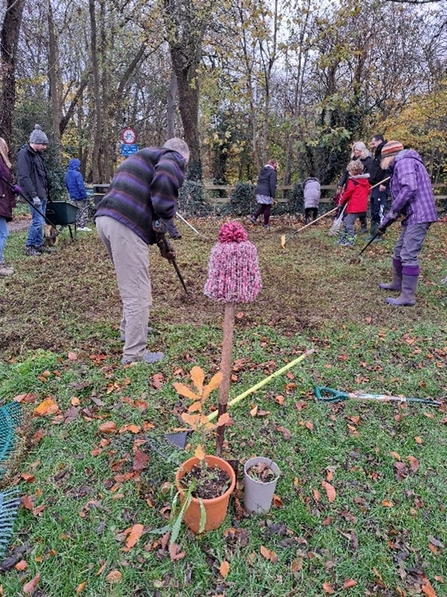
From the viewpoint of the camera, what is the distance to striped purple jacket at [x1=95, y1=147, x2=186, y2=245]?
2.98 metres

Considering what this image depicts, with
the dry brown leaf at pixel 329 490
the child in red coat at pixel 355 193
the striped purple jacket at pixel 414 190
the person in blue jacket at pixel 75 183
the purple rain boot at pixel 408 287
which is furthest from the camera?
the person in blue jacket at pixel 75 183

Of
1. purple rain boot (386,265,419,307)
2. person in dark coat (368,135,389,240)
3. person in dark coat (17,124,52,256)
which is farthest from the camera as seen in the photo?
person in dark coat (368,135,389,240)

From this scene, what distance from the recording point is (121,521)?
2.04 metres

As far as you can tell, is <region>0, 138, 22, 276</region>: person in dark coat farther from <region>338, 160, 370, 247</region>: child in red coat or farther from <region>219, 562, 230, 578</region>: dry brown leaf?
<region>338, 160, 370, 247</region>: child in red coat

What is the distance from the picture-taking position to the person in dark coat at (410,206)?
4680 mm

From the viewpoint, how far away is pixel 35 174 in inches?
253

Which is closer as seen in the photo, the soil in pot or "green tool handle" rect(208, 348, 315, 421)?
the soil in pot

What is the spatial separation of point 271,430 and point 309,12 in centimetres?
1205

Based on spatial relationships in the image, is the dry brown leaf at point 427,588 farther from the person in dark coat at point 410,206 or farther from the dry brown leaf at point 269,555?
the person in dark coat at point 410,206

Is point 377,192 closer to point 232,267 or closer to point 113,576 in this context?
point 232,267

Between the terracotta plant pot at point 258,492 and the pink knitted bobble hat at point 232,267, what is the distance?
2.98 ft

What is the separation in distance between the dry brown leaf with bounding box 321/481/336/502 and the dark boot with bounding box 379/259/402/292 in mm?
3776

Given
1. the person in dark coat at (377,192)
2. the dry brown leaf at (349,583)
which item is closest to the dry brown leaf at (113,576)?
the dry brown leaf at (349,583)

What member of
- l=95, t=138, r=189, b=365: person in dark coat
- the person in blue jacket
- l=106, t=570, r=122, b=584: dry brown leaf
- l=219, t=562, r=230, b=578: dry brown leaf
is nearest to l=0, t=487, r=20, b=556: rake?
l=106, t=570, r=122, b=584: dry brown leaf
